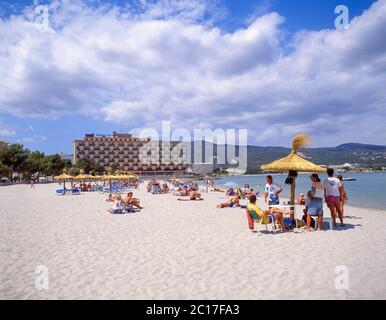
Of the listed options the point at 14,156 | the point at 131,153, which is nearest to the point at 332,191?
the point at 14,156

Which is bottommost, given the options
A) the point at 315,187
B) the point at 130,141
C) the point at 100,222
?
the point at 100,222

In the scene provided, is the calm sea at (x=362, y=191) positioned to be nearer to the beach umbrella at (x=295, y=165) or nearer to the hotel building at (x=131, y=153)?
Answer: the beach umbrella at (x=295, y=165)

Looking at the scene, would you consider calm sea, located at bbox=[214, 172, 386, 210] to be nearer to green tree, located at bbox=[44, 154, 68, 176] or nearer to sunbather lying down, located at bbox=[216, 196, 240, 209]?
sunbather lying down, located at bbox=[216, 196, 240, 209]

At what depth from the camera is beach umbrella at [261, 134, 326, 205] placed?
8461 mm

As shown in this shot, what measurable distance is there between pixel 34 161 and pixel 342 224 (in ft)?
187

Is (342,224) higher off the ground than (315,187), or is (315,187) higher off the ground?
(315,187)

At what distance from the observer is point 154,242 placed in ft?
22.7

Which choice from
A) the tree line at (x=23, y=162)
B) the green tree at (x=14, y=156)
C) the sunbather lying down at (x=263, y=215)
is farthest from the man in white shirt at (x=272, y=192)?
the green tree at (x=14, y=156)

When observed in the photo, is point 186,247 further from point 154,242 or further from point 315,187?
point 315,187

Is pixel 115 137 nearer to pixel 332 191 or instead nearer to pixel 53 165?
pixel 53 165

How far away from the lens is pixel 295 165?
336 inches

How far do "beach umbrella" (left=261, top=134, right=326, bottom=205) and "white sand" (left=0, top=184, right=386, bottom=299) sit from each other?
5.54 ft

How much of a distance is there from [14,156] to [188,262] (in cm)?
5161
